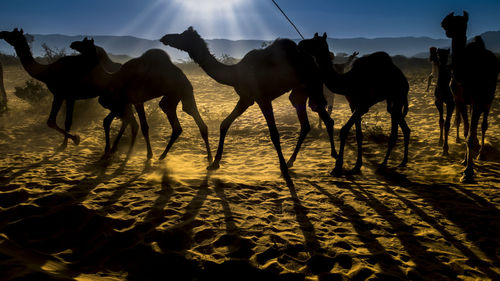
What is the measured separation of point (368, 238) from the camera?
305cm

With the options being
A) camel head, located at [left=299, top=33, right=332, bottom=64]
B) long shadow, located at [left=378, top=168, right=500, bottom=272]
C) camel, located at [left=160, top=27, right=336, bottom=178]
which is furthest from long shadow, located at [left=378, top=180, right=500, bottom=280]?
camel head, located at [left=299, top=33, right=332, bottom=64]

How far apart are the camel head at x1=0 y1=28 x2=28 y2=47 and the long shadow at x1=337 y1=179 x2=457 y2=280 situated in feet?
24.6

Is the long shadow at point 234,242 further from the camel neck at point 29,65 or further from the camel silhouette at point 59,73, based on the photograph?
the camel neck at point 29,65

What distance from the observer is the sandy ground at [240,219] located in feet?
8.23

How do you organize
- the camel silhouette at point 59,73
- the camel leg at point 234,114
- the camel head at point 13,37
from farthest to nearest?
the camel silhouette at point 59,73 → the camel head at point 13,37 → the camel leg at point 234,114

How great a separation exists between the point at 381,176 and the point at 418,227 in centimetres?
193

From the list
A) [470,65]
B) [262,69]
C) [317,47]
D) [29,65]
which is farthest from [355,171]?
[29,65]

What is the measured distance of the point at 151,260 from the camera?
2.55 m

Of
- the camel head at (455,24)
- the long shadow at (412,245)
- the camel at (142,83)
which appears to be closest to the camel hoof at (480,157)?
the camel head at (455,24)

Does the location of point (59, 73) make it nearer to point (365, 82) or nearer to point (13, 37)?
point (13, 37)

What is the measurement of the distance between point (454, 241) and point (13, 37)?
8.52 metres

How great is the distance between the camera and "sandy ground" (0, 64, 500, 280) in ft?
8.23

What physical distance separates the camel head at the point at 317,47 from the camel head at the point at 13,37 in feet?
19.8

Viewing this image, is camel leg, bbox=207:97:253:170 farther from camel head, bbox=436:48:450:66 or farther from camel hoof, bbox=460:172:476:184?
camel head, bbox=436:48:450:66
